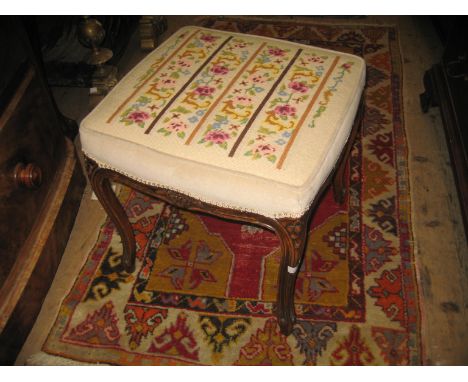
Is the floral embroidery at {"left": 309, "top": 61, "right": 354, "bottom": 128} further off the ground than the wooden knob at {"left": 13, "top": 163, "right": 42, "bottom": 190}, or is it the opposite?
the floral embroidery at {"left": 309, "top": 61, "right": 354, "bottom": 128}

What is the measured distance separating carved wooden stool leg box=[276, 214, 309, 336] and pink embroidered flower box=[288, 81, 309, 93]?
1.27 ft

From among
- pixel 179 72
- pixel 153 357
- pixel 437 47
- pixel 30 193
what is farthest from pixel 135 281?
pixel 437 47

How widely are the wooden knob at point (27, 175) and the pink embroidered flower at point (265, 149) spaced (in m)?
0.78

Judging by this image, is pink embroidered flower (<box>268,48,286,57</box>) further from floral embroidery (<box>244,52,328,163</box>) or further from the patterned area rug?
the patterned area rug

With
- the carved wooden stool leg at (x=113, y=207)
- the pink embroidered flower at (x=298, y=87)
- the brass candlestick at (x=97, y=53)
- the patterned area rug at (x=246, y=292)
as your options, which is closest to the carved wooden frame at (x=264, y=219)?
the carved wooden stool leg at (x=113, y=207)

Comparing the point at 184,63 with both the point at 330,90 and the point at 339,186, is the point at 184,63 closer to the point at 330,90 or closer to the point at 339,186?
the point at 330,90

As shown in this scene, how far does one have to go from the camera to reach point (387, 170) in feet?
5.93

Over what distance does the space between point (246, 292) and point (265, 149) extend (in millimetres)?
646

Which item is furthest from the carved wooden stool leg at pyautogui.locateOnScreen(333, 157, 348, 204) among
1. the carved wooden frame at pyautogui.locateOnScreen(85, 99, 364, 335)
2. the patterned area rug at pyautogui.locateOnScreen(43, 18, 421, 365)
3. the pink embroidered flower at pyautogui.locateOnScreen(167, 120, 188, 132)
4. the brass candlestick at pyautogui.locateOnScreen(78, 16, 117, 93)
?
the brass candlestick at pyautogui.locateOnScreen(78, 16, 117, 93)

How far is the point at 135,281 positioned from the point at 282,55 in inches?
37.9

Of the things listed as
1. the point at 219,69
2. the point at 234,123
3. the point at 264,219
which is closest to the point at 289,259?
the point at 264,219

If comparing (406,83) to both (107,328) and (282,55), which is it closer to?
Answer: (282,55)

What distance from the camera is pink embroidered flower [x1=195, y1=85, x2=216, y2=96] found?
1.15 meters

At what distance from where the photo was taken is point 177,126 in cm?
106
